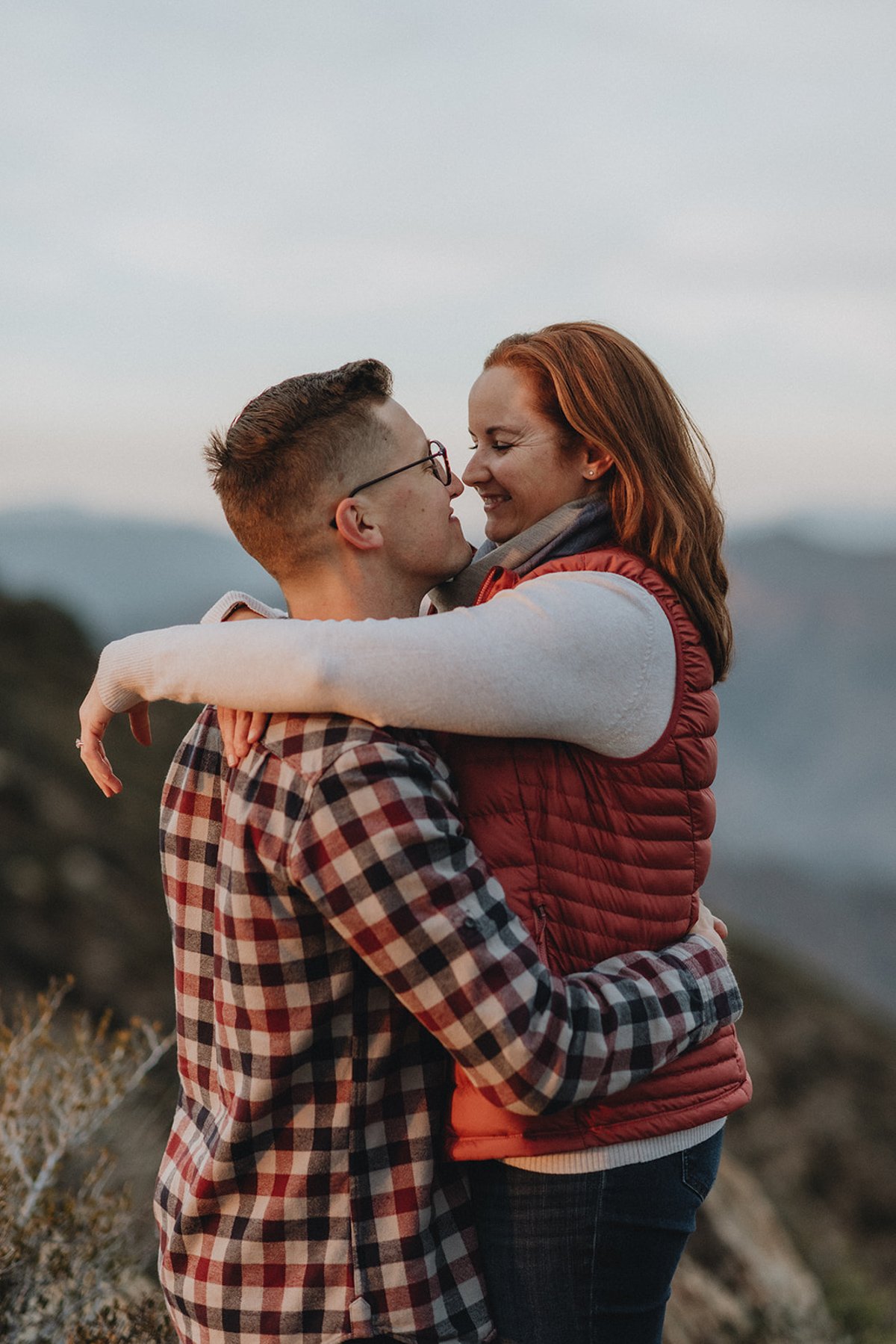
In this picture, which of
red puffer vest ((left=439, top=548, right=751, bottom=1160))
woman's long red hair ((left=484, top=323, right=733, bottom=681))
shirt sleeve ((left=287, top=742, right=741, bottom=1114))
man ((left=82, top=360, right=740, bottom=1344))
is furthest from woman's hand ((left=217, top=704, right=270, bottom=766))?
woman's long red hair ((left=484, top=323, right=733, bottom=681))

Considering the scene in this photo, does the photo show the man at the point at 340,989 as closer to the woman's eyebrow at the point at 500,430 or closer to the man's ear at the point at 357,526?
the man's ear at the point at 357,526

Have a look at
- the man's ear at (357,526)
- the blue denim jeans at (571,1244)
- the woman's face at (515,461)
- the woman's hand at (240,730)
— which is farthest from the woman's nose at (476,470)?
the blue denim jeans at (571,1244)

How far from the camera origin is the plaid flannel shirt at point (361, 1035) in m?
1.64

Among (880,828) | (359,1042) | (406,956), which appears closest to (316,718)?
(406,956)

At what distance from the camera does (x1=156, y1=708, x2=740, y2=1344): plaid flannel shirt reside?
1637mm

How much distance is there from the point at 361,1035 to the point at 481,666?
1.97 ft

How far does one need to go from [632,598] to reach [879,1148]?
15444mm

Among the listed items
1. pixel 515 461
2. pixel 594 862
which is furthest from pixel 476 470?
pixel 594 862

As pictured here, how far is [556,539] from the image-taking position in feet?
6.89

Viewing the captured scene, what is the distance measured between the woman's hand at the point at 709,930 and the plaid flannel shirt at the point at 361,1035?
0.12 m

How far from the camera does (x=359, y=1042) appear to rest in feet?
5.88

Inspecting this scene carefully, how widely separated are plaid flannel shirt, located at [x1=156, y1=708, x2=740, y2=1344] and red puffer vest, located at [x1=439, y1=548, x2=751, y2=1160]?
0.21 feet

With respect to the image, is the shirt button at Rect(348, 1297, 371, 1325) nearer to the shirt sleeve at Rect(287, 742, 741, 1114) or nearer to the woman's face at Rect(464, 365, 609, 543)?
the shirt sleeve at Rect(287, 742, 741, 1114)

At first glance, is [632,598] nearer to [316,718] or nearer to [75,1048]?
[316,718]
